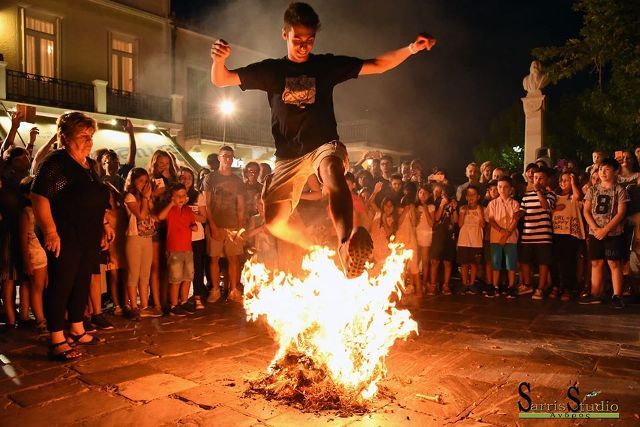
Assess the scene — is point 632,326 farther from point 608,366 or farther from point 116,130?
point 116,130

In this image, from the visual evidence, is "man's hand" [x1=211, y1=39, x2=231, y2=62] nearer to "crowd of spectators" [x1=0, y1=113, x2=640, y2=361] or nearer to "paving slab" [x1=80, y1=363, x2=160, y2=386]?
"crowd of spectators" [x1=0, y1=113, x2=640, y2=361]

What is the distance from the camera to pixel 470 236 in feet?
26.7

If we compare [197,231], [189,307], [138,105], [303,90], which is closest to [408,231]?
[197,231]

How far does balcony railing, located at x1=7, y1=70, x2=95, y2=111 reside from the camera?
15.8 metres

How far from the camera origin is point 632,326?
5.73 m

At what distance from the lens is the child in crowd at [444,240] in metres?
Answer: 8.27

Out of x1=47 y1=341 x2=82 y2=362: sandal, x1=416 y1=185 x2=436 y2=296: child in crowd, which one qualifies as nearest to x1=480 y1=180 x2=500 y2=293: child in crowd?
x1=416 y1=185 x2=436 y2=296: child in crowd

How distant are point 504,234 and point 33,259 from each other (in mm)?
6237

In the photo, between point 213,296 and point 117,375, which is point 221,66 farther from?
point 213,296

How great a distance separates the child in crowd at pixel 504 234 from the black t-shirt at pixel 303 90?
4.56m

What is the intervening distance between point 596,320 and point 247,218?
183 inches

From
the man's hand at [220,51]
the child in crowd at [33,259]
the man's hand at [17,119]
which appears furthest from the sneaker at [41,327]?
the man's hand at [220,51]

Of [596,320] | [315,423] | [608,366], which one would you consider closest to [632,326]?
[596,320]

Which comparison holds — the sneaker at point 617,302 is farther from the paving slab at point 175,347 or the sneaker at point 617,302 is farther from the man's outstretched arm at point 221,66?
the man's outstretched arm at point 221,66
